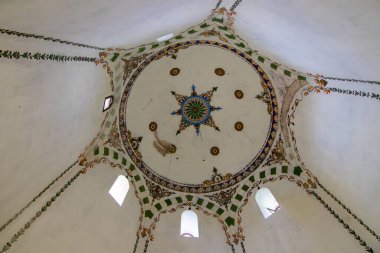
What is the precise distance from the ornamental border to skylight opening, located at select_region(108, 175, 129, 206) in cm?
76

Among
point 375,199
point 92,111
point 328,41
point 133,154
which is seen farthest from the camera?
point 133,154

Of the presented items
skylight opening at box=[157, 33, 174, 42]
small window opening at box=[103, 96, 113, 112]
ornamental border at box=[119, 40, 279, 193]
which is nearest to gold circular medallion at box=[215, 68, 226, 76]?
ornamental border at box=[119, 40, 279, 193]

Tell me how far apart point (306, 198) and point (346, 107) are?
9.29 feet

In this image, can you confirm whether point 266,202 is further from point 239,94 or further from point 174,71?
point 174,71

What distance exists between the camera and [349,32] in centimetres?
609

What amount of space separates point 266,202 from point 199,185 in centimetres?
224

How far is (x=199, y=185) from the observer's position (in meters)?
11.9

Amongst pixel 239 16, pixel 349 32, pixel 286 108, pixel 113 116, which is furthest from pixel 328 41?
pixel 113 116

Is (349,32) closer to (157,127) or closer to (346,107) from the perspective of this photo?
(346,107)

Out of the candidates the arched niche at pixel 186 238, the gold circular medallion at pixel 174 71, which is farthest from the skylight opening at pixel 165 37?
the arched niche at pixel 186 238

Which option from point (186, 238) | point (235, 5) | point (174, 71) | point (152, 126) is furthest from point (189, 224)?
point (235, 5)

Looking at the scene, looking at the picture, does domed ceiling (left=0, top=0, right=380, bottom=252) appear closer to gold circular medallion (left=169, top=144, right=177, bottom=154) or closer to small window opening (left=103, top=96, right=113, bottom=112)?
gold circular medallion (left=169, top=144, right=177, bottom=154)

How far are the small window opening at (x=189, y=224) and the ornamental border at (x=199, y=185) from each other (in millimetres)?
754

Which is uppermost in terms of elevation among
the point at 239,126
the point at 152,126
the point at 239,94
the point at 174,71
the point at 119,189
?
the point at 174,71
